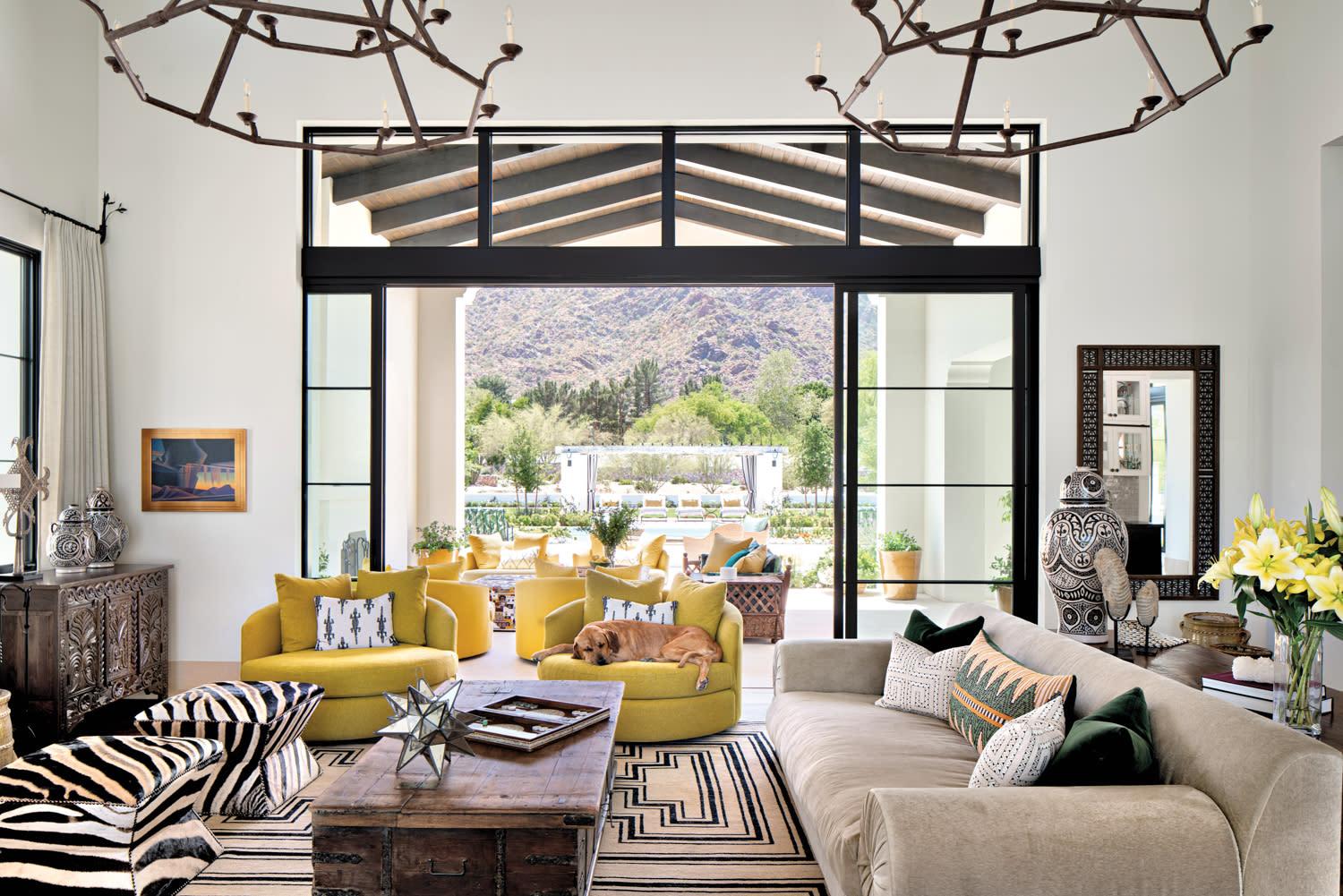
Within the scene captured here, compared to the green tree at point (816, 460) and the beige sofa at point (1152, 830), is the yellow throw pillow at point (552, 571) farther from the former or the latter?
the green tree at point (816, 460)

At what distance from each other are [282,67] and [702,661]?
464cm

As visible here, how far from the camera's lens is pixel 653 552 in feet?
28.5

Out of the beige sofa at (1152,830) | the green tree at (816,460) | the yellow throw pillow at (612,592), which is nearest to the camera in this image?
the beige sofa at (1152,830)

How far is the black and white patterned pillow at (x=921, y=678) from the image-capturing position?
12.1 feet

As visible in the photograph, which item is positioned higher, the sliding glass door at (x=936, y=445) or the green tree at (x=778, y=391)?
the green tree at (x=778, y=391)

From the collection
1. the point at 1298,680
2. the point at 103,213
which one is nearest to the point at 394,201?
the point at 103,213

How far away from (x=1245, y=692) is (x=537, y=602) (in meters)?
4.39

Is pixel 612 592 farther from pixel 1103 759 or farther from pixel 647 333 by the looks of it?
pixel 647 333

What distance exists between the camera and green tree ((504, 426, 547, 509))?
15477 millimetres

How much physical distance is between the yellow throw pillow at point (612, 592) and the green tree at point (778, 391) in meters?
15.7

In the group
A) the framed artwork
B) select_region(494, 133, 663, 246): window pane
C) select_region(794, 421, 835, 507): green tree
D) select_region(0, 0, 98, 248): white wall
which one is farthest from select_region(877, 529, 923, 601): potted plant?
select_region(794, 421, 835, 507): green tree

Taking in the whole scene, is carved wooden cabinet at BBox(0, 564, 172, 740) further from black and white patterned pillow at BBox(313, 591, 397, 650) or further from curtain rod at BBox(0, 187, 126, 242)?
curtain rod at BBox(0, 187, 126, 242)

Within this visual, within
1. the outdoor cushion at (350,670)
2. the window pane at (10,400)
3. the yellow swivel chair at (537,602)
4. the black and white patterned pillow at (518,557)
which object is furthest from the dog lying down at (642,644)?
the black and white patterned pillow at (518,557)

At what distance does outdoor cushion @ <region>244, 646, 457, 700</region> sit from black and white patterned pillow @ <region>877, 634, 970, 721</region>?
2.47 m
